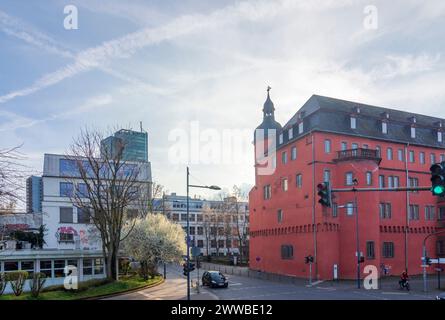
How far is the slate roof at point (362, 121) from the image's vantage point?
49.0m

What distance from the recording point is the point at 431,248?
53281mm

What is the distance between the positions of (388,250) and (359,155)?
40.7ft

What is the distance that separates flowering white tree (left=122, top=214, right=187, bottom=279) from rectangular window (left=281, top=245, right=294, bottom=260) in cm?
1400

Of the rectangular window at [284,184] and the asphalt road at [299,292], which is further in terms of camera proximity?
the rectangular window at [284,184]

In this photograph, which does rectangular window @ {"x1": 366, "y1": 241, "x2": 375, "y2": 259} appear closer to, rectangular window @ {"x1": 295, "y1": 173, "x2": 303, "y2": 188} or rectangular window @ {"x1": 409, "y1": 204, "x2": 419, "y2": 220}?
rectangular window @ {"x1": 295, "y1": 173, "x2": 303, "y2": 188}

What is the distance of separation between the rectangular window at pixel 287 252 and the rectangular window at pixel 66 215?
32.8 metres

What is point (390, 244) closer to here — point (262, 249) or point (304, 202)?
point (304, 202)

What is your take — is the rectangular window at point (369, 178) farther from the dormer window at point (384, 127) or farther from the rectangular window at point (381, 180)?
the dormer window at point (384, 127)

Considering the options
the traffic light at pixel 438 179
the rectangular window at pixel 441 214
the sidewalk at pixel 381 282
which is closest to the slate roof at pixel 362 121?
the rectangular window at pixel 441 214

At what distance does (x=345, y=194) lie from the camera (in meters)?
46.8

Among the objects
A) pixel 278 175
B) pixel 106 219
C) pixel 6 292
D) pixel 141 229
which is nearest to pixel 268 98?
pixel 278 175

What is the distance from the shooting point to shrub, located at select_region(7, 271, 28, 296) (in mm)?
29734

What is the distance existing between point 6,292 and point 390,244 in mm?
40960

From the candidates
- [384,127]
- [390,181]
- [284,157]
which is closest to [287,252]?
[284,157]
